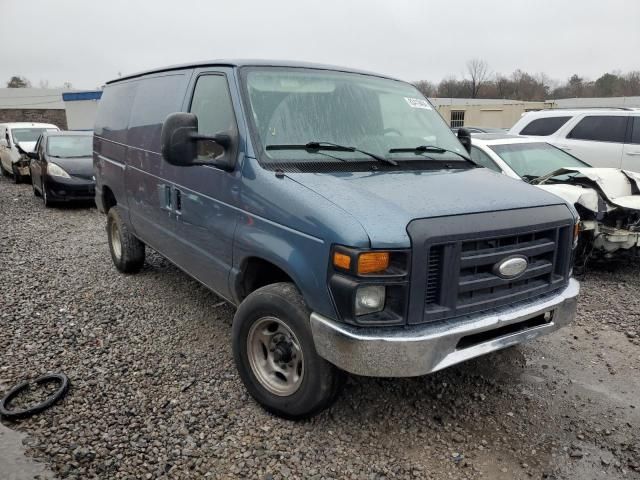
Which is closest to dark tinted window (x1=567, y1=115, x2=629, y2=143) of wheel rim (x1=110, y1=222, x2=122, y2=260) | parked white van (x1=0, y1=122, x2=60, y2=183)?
wheel rim (x1=110, y1=222, x2=122, y2=260)

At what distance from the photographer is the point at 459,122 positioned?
27.7 metres

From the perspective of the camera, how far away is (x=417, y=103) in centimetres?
429

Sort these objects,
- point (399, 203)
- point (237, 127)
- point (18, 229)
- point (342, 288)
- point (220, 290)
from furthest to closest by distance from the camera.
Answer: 1. point (18, 229)
2. point (220, 290)
3. point (237, 127)
4. point (399, 203)
5. point (342, 288)

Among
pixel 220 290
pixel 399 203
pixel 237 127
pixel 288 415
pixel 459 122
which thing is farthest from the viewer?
pixel 459 122

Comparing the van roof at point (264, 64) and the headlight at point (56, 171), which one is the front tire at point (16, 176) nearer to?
the headlight at point (56, 171)

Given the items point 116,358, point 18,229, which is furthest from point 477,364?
point 18,229

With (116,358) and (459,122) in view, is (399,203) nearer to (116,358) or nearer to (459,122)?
(116,358)

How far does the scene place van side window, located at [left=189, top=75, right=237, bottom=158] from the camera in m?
3.57

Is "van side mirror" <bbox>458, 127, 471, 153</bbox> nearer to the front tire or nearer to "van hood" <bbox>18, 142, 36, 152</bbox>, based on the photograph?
"van hood" <bbox>18, 142, 36, 152</bbox>

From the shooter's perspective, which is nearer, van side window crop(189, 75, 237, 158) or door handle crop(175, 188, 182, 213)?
van side window crop(189, 75, 237, 158)

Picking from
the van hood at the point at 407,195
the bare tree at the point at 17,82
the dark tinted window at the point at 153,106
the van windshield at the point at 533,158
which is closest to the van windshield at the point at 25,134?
the dark tinted window at the point at 153,106

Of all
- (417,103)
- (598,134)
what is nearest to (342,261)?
(417,103)

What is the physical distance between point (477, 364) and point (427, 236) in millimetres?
1807

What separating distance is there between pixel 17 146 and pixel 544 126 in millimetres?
14067
